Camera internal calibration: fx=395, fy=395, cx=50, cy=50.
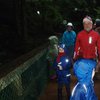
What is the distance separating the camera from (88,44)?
7992mm

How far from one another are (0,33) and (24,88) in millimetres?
15505

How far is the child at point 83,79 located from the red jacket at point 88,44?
0.50 m

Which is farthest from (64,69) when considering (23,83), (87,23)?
(87,23)

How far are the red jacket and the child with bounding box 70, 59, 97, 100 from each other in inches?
19.7

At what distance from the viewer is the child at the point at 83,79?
7379mm

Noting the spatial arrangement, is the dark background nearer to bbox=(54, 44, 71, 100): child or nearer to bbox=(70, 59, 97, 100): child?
bbox=(54, 44, 71, 100): child

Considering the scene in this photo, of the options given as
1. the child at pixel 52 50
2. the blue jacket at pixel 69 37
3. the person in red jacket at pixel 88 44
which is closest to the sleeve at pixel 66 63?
the person in red jacket at pixel 88 44

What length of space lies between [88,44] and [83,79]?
87 cm

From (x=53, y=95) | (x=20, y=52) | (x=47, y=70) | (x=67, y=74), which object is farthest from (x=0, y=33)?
(x=67, y=74)

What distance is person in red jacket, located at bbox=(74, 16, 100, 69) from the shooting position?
311 inches

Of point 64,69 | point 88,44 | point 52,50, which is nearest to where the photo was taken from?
point 88,44

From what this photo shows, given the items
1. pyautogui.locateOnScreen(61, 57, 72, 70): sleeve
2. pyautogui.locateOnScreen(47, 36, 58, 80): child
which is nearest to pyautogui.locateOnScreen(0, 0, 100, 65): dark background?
pyautogui.locateOnScreen(47, 36, 58, 80): child

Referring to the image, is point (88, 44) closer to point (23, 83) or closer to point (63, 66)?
point (23, 83)

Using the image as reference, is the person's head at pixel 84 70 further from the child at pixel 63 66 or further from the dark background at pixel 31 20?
the dark background at pixel 31 20
